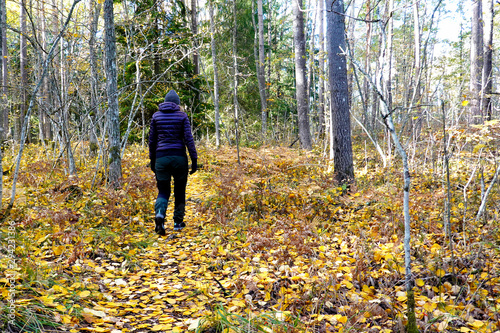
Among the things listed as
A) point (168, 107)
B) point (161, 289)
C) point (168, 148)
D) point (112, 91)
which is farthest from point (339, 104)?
point (161, 289)

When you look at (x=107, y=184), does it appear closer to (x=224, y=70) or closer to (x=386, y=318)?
(x=386, y=318)

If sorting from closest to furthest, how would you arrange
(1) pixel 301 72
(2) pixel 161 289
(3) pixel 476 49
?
(2) pixel 161 289 < (3) pixel 476 49 < (1) pixel 301 72

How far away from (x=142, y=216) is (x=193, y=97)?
24.5 ft

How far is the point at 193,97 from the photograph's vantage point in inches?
474

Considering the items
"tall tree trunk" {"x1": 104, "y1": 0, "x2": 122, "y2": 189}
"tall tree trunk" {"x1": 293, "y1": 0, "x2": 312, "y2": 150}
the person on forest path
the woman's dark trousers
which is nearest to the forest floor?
the woman's dark trousers

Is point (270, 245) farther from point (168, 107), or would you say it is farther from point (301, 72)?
point (301, 72)

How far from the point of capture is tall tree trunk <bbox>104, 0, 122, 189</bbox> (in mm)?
6039

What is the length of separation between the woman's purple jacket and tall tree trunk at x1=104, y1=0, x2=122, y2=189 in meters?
1.67

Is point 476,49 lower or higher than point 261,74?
lower

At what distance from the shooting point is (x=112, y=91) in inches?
240

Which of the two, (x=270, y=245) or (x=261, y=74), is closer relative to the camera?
(x=270, y=245)

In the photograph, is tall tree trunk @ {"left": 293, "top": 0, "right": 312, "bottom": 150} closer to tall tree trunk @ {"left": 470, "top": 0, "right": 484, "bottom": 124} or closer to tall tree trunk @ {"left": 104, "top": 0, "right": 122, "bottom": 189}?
tall tree trunk @ {"left": 470, "top": 0, "right": 484, "bottom": 124}

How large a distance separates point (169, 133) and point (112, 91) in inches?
81.9

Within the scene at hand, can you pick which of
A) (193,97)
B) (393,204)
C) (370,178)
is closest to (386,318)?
(393,204)
